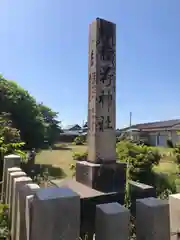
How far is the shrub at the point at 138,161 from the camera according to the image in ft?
23.6

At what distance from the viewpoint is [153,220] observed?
1.54 metres

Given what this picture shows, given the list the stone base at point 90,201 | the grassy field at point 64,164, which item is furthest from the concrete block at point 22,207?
the grassy field at point 64,164

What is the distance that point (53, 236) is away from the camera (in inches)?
52.9

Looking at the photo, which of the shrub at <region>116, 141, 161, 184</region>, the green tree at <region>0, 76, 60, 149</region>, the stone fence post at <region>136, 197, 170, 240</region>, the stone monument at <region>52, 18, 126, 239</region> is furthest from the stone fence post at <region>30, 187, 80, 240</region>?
the green tree at <region>0, 76, 60, 149</region>

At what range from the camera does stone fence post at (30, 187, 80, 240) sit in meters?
1.33

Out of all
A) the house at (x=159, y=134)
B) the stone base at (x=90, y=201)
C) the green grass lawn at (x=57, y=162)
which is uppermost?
the house at (x=159, y=134)

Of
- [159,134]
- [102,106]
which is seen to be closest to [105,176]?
[102,106]

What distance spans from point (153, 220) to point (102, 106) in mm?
3144

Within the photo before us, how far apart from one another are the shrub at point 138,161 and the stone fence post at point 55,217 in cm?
573

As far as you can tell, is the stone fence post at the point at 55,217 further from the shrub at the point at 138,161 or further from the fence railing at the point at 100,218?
the shrub at the point at 138,161

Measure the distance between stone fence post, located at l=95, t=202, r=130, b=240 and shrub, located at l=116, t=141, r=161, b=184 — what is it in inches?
218

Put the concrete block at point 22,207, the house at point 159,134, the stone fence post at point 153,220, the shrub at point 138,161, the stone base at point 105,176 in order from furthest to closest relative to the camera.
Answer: the house at point 159,134 < the shrub at point 138,161 < the stone base at point 105,176 < the concrete block at point 22,207 < the stone fence post at point 153,220

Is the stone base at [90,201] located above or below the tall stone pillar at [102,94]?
below

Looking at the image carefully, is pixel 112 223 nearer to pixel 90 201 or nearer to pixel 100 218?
pixel 100 218
